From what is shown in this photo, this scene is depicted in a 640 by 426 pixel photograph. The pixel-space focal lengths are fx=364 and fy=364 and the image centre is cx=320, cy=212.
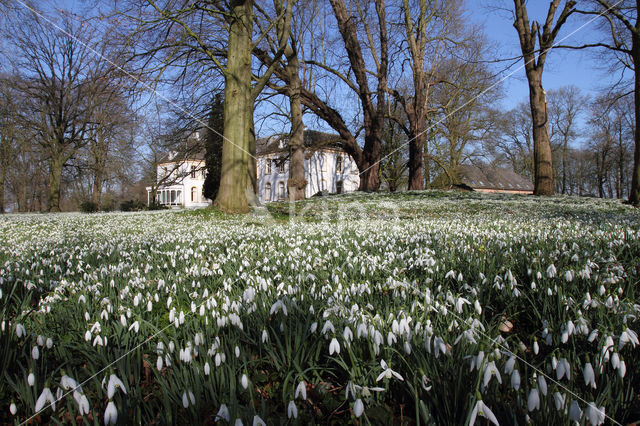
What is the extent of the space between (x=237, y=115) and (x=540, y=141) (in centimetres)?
1435

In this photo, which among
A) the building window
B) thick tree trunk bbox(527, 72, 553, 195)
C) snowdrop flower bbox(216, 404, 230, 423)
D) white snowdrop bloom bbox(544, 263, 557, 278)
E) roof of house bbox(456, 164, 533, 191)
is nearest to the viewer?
snowdrop flower bbox(216, 404, 230, 423)

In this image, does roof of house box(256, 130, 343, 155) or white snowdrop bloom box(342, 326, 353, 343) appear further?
roof of house box(256, 130, 343, 155)

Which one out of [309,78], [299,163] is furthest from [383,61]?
[299,163]

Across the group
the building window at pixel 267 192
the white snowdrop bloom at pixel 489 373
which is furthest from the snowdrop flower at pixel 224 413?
the building window at pixel 267 192

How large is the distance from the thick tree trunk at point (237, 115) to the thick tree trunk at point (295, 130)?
6.85m

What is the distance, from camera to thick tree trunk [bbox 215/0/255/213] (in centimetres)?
1184

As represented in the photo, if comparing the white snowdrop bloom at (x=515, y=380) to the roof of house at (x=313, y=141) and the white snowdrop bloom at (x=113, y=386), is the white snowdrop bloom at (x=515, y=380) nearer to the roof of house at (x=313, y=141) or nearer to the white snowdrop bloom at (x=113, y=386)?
the white snowdrop bloom at (x=113, y=386)

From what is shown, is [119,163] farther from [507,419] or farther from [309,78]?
[507,419]

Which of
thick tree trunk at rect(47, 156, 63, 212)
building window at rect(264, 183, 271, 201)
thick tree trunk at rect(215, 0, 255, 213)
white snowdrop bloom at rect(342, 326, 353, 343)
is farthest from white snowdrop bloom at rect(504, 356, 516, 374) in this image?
building window at rect(264, 183, 271, 201)

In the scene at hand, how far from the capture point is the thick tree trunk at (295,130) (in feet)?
63.6

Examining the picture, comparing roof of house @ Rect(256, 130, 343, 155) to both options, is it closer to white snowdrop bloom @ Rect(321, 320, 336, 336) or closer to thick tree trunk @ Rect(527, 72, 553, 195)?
thick tree trunk @ Rect(527, 72, 553, 195)

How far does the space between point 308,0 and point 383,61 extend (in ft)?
23.9

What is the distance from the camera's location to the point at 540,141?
17469mm

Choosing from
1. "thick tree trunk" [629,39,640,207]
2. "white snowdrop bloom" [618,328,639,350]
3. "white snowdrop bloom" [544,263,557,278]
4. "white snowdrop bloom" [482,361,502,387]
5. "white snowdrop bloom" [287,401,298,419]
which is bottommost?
"white snowdrop bloom" [287,401,298,419]
